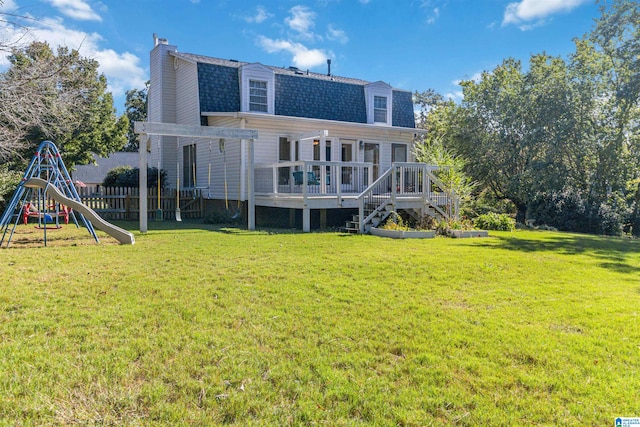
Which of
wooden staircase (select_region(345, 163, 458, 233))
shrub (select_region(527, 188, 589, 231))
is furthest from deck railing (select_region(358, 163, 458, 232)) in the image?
shrub (select_region(527, 188, 589, 231))

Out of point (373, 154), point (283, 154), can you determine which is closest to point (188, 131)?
point (283, 154)

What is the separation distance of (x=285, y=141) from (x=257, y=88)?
224 centimetres

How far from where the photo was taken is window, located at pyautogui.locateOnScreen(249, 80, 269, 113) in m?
16.1

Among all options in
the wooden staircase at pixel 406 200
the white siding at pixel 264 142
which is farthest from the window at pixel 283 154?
the wooden staircase at pixel 406 200

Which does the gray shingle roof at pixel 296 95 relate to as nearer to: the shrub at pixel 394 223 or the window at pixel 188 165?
the window at pixel 188 165

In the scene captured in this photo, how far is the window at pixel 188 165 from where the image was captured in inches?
716

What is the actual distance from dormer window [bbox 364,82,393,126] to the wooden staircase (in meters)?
5.61

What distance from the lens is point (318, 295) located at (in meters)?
5.41

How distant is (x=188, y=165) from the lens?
61.0 feet

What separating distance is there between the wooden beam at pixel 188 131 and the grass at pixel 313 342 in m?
4.67

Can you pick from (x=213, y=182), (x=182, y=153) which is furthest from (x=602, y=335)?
(x=182, y=153)

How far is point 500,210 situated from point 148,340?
78.4ft

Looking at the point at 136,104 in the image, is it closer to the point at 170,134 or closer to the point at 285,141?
the point at 285,141

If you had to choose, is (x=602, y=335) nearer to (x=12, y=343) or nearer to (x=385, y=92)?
(x=12, y=343)
